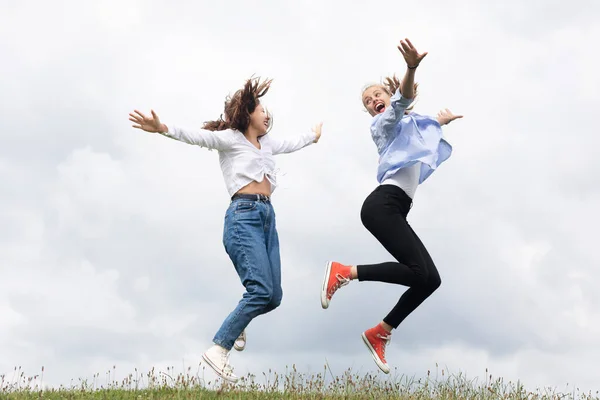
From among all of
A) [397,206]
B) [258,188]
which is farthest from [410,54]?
[258,188]

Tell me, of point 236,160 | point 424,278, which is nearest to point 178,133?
point 236,160

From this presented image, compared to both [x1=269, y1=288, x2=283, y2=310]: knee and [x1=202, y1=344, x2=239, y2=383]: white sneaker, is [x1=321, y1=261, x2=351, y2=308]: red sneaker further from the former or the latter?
[x1=202, y1=344, x2=239, y2=383]: white sneaker

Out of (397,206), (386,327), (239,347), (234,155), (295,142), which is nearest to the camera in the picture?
(397,206)

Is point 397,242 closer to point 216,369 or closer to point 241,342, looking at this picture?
point 241,342

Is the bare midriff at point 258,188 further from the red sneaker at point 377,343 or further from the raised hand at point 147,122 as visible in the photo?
the red sneaker at point 377,343

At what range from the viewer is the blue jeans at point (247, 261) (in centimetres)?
807

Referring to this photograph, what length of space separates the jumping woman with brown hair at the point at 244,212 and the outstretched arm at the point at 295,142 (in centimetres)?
38

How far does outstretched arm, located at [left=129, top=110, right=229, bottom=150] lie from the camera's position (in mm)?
7817

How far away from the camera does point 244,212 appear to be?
26.6ft

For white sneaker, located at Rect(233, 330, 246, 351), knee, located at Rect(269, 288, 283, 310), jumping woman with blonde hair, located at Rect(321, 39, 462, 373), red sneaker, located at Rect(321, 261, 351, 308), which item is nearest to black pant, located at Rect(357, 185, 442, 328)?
jumping woman with blonde hair, located at Rect(321, 39, 462, 373)

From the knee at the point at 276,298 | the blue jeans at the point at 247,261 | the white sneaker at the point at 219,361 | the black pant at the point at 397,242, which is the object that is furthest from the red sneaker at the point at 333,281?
the white sneaker at the point at 219,361

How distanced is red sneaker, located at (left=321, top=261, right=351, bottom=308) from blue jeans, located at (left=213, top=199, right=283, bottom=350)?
0.61 m

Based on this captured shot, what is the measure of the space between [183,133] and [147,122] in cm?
43

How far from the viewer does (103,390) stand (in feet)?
29.0
